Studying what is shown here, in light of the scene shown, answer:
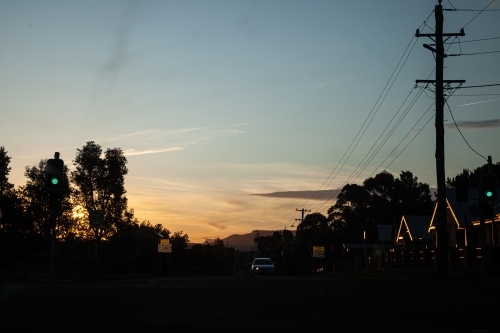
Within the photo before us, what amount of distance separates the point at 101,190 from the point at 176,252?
12.6 meters

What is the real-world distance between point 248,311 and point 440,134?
2287 cm

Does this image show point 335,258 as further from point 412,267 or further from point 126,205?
point 412,267

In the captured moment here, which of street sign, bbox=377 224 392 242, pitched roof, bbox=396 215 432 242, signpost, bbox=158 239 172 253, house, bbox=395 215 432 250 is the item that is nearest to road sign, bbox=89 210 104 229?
signpost, bbox=158 239 172 253

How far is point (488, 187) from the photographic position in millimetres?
26375

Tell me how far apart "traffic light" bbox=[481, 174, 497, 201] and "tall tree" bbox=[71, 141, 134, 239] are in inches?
1655

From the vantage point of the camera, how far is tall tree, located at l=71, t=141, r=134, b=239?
205 feet

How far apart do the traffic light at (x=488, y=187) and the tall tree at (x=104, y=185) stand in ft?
138

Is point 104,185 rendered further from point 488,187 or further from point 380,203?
point 380,203

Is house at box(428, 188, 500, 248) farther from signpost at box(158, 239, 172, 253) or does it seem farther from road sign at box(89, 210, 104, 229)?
road sign at box(89, 210, 104, 229)

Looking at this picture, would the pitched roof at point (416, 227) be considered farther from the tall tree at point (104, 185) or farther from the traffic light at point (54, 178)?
the traffic light at point (54, 178)

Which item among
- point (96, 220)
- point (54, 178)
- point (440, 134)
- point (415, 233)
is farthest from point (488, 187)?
point (415, 233)

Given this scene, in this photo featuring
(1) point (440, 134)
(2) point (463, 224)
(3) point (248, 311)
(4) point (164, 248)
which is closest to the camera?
(3) point (248, 311)

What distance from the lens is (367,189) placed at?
352 feet

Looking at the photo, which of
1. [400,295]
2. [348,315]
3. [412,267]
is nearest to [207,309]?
[348,315]
